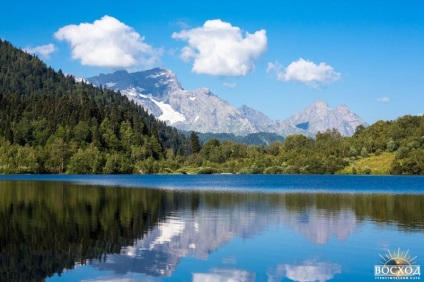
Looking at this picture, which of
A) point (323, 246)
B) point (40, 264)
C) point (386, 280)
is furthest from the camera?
point (323, 246)

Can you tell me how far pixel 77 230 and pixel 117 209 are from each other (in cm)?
2208

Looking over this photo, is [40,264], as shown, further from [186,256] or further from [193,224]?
[193,224]

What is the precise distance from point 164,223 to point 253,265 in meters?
22.7

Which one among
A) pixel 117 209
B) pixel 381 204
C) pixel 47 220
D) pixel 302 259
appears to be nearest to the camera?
pixel 302 259

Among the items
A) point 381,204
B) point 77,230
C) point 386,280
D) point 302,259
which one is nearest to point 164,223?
point 77,230

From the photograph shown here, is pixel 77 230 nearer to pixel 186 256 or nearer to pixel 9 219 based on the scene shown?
pixel 9 219

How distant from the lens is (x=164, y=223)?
5744 cm

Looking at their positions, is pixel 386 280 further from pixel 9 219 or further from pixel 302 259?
pixel 9 219

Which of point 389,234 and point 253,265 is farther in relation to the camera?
point 389,234

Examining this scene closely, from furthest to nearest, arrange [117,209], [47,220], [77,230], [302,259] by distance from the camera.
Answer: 1. [117,209]
2. [47,220]
3. [77,230]
4. [302,259]

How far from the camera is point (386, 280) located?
3234 cm

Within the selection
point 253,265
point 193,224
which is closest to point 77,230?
point 193,224

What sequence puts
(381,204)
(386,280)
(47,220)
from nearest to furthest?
(386,280), (47,220), (381,204)

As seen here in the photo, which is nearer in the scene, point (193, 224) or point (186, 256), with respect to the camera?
point (186, 256)
